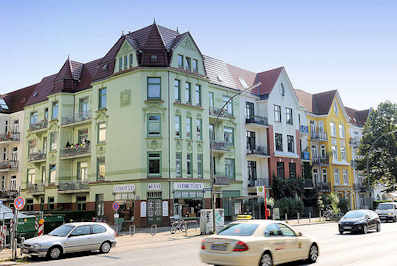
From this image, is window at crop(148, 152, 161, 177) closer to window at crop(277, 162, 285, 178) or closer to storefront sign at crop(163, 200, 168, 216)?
storefront sign at crop(163, 200, 168, 216)

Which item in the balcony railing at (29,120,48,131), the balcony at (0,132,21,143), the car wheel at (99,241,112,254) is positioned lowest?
the car wheel at (99,241,112,254)

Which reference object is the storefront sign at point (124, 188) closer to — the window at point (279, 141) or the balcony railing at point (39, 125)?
the balcony railing at point (39, 125)

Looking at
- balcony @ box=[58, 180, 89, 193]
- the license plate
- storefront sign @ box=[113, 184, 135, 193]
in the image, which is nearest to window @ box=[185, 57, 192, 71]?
storefront sign @ box=[113, 184, 135, 193]

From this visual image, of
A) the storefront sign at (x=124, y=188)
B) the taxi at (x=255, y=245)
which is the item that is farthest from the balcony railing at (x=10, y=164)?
the taxi at (x=255, y=245)

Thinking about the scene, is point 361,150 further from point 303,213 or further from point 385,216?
point 385,216

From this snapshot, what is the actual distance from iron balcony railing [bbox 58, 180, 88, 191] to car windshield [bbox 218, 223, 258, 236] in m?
29.1

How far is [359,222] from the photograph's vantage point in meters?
22.8

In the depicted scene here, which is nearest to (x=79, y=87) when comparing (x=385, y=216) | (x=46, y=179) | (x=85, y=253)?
(x=46, y=179)

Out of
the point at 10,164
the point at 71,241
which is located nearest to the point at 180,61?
the point at 71,241

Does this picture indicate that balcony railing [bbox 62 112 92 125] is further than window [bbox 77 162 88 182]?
No

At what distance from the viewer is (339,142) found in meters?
56.8

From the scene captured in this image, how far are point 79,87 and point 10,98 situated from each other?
16040 millimetres

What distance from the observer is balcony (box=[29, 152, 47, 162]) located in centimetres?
4312

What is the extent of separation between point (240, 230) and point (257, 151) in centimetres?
3291
